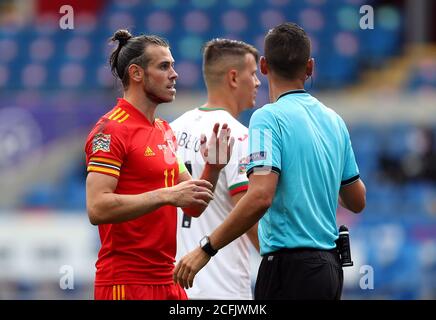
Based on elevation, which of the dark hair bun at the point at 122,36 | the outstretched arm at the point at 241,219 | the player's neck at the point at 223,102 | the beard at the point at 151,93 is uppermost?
the dark hair bun at the point at 122,36

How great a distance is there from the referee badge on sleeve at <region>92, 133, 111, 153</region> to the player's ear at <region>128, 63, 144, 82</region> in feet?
1.51

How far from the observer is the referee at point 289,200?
4949mm

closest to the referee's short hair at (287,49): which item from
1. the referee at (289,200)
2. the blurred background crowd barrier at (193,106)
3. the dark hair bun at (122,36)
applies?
the referee at (289,200)

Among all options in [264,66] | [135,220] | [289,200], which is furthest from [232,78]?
[289,200]

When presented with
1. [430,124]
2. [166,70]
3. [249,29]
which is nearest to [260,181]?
[166,70]

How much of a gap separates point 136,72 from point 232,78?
4.03 feet

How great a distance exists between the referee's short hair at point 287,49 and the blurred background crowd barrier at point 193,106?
4299mm

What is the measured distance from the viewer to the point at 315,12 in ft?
59.3

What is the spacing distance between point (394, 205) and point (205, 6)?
24.6 feet

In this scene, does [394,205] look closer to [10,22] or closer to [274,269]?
[274,269]

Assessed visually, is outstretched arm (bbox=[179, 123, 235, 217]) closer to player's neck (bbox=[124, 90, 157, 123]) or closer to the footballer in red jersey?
the footballer in red jersey

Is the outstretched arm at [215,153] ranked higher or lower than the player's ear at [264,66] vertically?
lower

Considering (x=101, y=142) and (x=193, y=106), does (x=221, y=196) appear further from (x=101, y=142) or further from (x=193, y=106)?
(x=193, y=106)

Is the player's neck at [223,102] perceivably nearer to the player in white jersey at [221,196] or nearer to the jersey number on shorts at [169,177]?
the player in white jersey at [221,196]
